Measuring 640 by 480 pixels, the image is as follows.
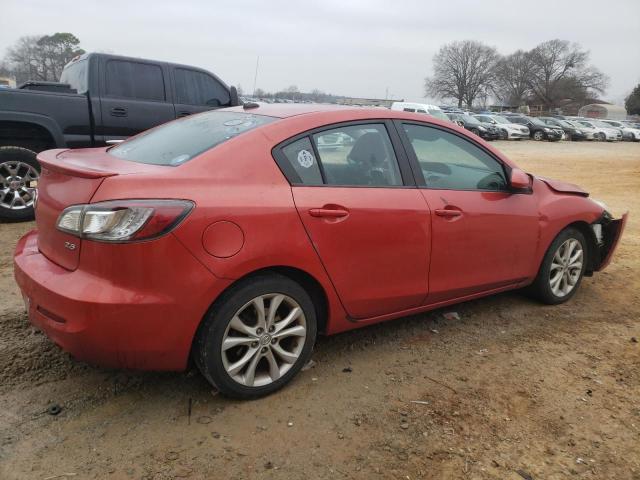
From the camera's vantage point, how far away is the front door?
11.4 ft

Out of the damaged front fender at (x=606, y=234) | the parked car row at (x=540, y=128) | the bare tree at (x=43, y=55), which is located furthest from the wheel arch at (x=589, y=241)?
the bare tree at (x=43, y=55)

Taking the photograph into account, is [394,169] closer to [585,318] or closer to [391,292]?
[391,292]

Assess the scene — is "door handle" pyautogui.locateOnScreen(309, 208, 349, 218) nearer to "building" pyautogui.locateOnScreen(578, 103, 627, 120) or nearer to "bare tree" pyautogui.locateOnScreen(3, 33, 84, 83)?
"bare tree" pyautogui.locateOnScreen(3, 33, 84, 83)

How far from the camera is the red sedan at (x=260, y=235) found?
2.44 metres

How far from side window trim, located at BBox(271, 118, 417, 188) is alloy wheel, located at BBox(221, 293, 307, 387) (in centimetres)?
64

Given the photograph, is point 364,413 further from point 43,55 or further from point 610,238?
point 43,55

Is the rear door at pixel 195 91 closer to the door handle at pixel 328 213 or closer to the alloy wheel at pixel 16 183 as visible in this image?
the alloy wheel at pixel 16 183

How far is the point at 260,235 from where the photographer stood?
2.66 meters

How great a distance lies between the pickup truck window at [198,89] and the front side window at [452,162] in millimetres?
4942

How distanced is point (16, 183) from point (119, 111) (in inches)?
60.4

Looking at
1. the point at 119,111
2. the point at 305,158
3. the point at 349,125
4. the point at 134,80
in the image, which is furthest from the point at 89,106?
the point at 305,158

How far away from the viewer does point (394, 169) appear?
11.0 ft

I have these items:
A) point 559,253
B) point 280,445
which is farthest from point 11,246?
point 559,253

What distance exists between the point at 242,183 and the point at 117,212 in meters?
0.61
